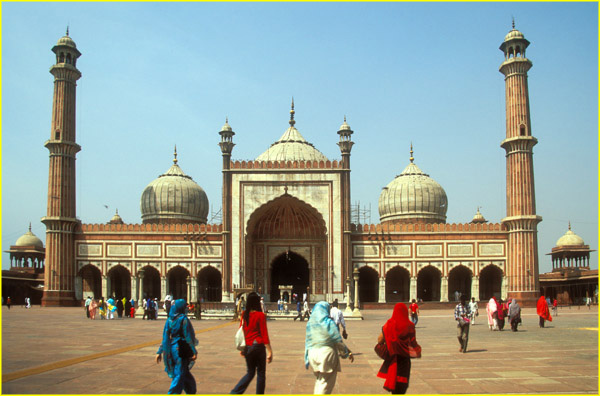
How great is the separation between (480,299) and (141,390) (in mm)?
36132

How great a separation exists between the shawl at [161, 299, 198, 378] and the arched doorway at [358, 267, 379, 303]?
34.7 metres

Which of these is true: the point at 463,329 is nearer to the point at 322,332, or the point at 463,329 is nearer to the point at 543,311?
the point at 322,332

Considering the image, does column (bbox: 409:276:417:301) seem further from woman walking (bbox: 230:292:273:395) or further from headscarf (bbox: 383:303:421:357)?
headscarf (bbox: 383:303:421:357)

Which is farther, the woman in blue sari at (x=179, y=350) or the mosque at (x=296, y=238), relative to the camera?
the mosque at (x=296, y=238)

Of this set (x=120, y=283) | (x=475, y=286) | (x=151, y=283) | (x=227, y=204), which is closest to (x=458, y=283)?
(x=475, y=286)

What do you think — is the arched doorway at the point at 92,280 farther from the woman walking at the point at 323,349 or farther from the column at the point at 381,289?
the woman walking at the point at 323,349

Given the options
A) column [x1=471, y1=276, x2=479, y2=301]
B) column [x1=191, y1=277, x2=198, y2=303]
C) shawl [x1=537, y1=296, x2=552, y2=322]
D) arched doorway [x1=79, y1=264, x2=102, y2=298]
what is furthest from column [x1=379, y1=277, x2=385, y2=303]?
shawl [x1=537, y1=296, x2=552, y2=322]

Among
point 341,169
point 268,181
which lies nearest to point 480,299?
point 341,169

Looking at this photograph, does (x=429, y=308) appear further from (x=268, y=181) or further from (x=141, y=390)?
(x=141, y=390)

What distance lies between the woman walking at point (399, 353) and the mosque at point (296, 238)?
102ft

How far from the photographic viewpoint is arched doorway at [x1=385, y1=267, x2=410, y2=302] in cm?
4128

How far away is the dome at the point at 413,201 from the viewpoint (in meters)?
45.8

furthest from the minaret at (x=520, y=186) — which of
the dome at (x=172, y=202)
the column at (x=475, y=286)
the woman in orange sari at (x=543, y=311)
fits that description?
the dome at (x=172, y=202)

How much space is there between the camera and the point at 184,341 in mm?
7066
